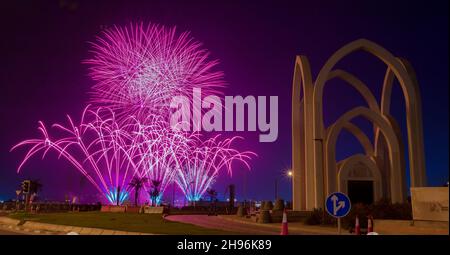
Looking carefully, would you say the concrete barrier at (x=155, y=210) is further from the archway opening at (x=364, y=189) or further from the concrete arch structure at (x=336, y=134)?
the archway opening at (x=364, y=189)

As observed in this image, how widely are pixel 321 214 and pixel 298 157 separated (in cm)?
1447

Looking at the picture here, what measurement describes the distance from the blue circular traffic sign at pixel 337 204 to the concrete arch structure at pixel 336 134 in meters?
27.7

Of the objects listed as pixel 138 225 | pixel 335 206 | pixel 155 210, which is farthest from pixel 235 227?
pixel 155 210

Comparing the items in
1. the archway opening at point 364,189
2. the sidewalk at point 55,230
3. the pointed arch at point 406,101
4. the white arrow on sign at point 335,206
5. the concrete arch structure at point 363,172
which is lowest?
the sidewalk at point 55,230

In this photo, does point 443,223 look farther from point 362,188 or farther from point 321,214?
point 362,188

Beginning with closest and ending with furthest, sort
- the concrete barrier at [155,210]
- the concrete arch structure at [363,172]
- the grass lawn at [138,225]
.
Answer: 1. the grass lawn at [138,225]
2. the concrete arch structure at [363,172]
3. the concrete barrier at [155,210]

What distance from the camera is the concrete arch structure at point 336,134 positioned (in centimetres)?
4347

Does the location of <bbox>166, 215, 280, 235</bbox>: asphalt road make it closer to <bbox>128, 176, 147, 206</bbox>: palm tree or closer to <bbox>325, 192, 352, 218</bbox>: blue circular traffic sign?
<bbox>325, 192, 352, 218</bbox>: blue circular traffic sign

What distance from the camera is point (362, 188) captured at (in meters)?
46.0

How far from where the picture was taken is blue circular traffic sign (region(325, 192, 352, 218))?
13.1 m

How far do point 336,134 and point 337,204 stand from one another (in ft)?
110

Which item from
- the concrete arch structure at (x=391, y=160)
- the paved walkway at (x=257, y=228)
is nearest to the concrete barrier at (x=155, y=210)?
the paved walkway at (x=257, y=228)

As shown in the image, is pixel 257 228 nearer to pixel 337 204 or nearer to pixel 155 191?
pixel 337 204
